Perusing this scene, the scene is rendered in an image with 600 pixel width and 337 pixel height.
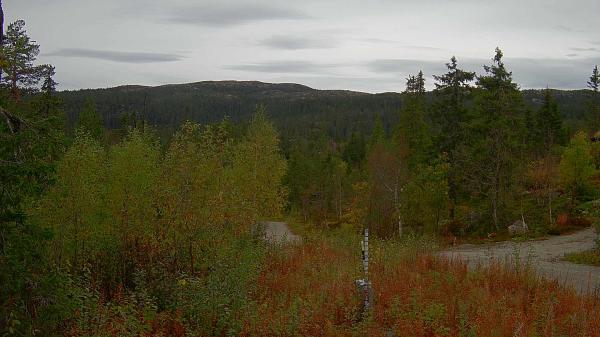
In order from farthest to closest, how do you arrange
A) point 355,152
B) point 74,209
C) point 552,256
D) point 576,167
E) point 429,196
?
point 355,152 → point 576,167 → point 429,196 → point 552,256 → point 74,209

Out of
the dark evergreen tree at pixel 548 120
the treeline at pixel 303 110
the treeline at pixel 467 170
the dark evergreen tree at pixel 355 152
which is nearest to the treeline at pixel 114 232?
the treeline at pixel 467 170

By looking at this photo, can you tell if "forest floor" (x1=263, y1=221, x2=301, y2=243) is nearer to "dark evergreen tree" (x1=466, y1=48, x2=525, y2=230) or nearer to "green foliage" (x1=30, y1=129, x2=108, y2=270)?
"green foliage" (x1=30, y1=129, x2=108, y2=270)

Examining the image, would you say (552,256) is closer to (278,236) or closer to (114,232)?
(278,236)

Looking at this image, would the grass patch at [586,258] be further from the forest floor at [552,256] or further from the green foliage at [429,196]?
the green foliage at [429,196]

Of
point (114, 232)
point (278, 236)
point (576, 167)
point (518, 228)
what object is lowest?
point (278, 236)

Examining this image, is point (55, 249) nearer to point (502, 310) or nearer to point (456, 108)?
point (502, 310)

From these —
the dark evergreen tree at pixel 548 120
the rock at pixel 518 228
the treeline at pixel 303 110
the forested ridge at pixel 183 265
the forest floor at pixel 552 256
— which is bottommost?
the rock at pixel 518 228

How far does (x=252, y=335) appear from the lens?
6.82m

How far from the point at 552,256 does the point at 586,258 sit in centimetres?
151

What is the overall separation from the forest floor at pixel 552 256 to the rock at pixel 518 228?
5.81 feet

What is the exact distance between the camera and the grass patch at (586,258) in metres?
15.0

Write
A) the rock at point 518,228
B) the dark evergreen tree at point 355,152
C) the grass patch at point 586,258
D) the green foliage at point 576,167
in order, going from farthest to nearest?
the dark evergreen tree at point 355,152 → the green foliage at point 576,167 → the rock at point 518,228 → the grass patch at point 586,258

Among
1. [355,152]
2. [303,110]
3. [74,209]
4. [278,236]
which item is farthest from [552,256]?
[303,110]

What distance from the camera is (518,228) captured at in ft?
82.1
